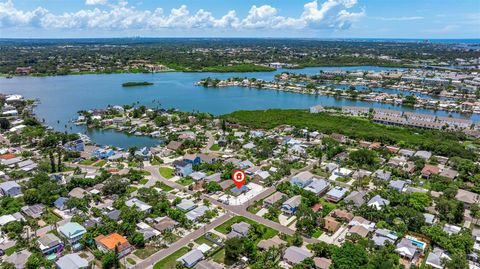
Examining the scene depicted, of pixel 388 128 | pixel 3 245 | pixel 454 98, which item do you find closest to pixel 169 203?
pixel 3 245

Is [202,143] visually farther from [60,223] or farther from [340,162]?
[60,223]

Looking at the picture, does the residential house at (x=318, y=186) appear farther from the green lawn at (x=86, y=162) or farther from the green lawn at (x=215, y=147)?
the green lawn at (x=86, y=162)

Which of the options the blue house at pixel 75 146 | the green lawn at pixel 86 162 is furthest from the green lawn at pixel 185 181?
the blue house at pixel 75 146

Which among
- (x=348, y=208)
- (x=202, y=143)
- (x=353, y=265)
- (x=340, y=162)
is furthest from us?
(x=202, y=143)

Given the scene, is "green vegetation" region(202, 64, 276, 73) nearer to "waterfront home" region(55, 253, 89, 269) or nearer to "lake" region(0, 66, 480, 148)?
"lake" region(0, 66, 480, 148)

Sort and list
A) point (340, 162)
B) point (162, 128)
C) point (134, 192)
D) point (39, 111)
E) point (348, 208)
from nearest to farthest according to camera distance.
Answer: point (348, 208) < point (134, 192) < point (340, 162) < point (162, 128) < point (39, 111)

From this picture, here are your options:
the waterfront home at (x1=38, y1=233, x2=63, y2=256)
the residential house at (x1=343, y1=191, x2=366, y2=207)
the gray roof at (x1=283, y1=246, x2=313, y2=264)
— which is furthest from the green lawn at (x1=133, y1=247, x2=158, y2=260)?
the residential house at (x1=343, y1=191, x2=366, y2=207)
